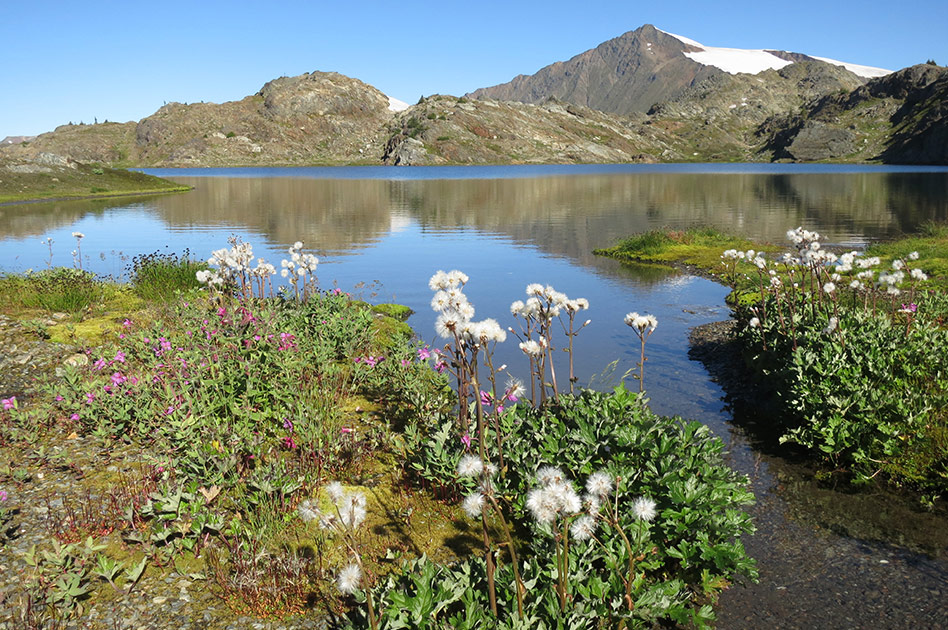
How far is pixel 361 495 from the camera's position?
171 inches

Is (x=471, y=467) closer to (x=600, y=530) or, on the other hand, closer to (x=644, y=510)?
(x=644, y=510)

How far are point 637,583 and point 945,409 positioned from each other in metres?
6.59

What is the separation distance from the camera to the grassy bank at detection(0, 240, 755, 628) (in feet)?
17.4

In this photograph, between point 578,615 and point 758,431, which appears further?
point 758,431

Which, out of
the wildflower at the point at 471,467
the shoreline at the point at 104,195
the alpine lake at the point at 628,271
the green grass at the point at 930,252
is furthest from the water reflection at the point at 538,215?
the wildflower at the point at 471,467

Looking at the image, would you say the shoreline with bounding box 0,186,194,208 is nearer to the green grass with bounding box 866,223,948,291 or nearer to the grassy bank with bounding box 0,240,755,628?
the grassy bank with bounding box 0,240,755,628

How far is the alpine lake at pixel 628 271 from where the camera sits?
6.94 meters

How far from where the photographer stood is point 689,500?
6.57m

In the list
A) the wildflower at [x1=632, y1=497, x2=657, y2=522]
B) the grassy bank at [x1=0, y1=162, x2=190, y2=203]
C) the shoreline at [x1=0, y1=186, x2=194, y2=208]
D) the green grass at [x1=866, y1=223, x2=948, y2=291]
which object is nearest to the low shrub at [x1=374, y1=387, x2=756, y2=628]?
the wildflower at [x1=632, y1=497, x2=657, y2=522]

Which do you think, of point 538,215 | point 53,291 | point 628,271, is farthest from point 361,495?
point 538,215

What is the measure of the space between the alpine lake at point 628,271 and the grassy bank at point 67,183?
30.2 ft

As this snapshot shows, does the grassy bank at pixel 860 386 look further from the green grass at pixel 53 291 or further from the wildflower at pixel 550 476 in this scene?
the green grass at pixel 53 291

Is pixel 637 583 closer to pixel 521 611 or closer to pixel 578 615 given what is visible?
pixel 578 615

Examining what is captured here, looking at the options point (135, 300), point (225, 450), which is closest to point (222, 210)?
point (135, 300)
